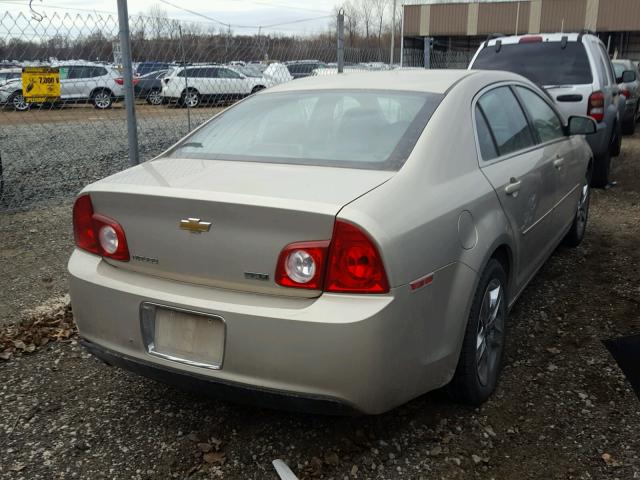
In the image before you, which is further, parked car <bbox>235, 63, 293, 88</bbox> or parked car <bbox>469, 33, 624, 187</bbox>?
parked car <bbox>235, 63, 293, 88</bbox>

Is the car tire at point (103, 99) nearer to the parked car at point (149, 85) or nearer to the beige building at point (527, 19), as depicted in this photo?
the parked car at point (149, 85)

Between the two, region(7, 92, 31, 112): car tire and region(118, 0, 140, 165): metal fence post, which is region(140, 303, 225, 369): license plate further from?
region(7, 92, 31, 112): car tire

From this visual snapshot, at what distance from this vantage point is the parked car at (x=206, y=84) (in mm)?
13781

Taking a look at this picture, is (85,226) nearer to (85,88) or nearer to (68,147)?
(68,147)

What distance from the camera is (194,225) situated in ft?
7.72

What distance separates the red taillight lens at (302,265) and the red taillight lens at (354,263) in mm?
36

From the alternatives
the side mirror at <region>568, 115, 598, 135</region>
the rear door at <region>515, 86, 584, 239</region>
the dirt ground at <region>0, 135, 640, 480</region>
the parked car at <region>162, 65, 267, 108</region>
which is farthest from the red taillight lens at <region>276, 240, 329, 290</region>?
the parked car at <region>162, 65, 267, 108</region>

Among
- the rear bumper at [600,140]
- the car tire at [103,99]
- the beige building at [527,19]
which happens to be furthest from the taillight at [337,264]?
the beige building at [527,19]

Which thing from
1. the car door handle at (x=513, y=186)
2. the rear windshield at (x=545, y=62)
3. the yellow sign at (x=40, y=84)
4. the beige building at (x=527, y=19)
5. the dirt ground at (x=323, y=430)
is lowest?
the dirt ground at (x=323, y=430)

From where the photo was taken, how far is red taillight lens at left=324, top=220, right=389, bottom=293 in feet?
7.08

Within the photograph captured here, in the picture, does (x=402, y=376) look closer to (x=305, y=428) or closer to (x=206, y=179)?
(x=305, y=428)

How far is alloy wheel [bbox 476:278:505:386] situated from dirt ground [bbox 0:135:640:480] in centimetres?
17

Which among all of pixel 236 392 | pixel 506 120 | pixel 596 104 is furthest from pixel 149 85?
pixel 236 392

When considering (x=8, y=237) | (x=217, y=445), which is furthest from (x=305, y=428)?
(x=8, y=237)
